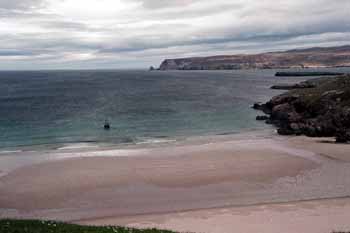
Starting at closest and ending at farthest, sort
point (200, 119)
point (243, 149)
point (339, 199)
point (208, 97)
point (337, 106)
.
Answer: point (339, 199)
point (243, 149)
point (337, 106)
point (200, 119)
point (208, 97)

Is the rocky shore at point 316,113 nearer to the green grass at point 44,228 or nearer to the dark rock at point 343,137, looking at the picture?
the dark rock at point 343,137

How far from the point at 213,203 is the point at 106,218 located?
A: 6.15 m

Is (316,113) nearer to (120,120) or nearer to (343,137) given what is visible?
(343,137)

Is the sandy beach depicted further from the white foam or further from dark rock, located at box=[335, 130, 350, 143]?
the white foam

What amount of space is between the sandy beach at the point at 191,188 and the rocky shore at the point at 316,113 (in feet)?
21.2

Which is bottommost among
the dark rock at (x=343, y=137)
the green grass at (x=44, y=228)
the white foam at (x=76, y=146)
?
the dark rock at (x=343, y=137)

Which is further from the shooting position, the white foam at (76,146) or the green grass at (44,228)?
the white foam at (76,146)

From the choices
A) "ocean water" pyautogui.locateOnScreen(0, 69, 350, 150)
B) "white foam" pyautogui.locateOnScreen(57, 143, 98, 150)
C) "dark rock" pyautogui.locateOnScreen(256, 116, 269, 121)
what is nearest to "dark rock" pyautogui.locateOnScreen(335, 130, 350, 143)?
"ocean water" pyautogui.locateOnScreen(0, 69, 350, 150)

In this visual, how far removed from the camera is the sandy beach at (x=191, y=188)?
21.0 meters

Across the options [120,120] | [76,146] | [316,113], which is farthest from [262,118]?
[76,146]

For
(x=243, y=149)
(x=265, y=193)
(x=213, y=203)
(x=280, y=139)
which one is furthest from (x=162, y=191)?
(x=280, y=139)

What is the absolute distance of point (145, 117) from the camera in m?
67.0

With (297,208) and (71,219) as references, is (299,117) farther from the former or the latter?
(71,219)

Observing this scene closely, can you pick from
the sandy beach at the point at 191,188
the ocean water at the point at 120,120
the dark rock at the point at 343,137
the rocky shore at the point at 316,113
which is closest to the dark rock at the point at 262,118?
the rocky shore at the point at 316,113
